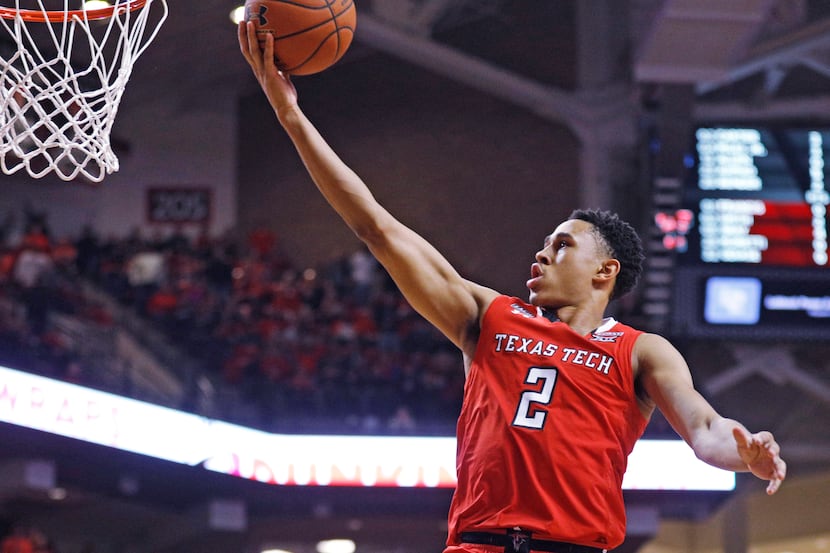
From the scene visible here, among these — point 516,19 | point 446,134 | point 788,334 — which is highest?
point 516,19

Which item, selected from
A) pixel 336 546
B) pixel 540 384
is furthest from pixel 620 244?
pixel 336 546

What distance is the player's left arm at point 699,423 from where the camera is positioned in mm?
2451

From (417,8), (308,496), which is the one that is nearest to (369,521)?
(308,496)

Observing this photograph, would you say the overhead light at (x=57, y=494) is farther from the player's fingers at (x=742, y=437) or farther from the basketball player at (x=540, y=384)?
the player's fingers at (x=742, y=437)

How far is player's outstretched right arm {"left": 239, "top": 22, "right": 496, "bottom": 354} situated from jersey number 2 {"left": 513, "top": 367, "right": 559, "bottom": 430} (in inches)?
7.8

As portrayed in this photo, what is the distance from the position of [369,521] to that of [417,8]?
20.2 ft

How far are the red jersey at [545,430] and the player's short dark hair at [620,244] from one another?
225mm

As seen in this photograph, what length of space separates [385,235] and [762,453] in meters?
0.98

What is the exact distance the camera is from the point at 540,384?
9.38 feet

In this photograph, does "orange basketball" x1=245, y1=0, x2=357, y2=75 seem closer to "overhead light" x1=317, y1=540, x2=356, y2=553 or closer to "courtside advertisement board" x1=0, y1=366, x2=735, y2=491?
"courtside advertisement board" x1=0, y1=366, x2=735, y2=491

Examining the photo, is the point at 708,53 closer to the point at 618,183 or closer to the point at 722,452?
the point at 618,183

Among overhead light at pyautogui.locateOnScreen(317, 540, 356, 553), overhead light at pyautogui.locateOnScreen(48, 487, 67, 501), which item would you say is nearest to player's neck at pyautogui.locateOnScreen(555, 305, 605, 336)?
overhead light at pyautogui.locateOnScreen(48, 487, 67, 501)

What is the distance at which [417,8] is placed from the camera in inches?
579

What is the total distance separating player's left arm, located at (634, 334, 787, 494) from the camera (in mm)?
2451
